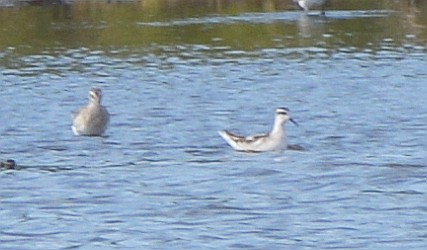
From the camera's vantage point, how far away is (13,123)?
2033 centimetres

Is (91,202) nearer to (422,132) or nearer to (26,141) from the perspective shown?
(26,141)

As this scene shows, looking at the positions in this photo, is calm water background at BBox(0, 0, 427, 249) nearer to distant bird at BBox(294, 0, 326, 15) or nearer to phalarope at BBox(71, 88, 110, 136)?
phalarope at BBox(71, 88, 110, 136)

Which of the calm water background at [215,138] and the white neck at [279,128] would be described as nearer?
the calm water background at [215,138]

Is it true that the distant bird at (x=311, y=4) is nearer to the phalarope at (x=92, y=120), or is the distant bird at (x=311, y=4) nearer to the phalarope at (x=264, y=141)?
the phalarope at (x=92, y=120)

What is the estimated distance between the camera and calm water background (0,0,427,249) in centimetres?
1273

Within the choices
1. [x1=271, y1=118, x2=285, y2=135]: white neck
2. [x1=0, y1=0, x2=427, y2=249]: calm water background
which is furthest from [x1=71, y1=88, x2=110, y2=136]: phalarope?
[x1=271, y1=118, x2=285, y2=135]: white neck

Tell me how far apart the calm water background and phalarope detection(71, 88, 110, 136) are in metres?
0.25

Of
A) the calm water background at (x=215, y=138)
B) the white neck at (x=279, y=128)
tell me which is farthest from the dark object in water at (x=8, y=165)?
the white neck at (x=279, y=128)

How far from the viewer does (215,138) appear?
60.5ft

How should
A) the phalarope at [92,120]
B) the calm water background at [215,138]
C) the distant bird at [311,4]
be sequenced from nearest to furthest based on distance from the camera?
the calm water background at [215,138], the phalarope at [92,120], the distant bird at [311,4]

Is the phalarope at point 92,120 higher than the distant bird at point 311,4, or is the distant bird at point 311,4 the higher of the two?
the phalarope at point 92,120

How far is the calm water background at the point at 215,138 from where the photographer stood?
12727 mm

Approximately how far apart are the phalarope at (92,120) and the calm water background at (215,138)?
0.83ft

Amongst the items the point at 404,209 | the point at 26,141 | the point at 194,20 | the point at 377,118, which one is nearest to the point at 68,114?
the point at 26,141
